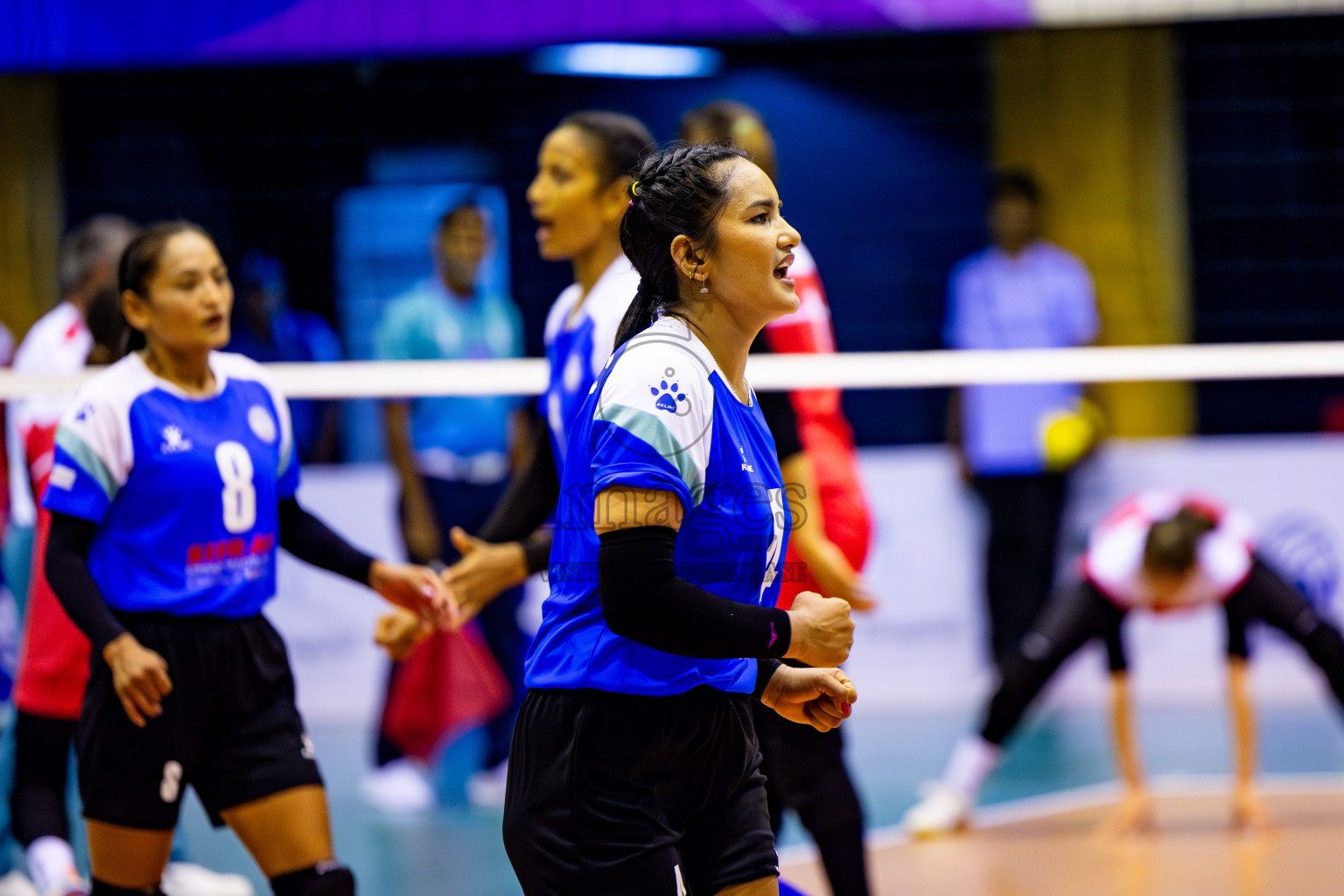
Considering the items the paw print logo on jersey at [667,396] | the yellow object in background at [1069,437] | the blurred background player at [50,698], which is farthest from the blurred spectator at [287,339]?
the paw print logo on jersey at [667,396]

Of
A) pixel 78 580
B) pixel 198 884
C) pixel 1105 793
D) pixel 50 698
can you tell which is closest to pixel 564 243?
pixel 78 580

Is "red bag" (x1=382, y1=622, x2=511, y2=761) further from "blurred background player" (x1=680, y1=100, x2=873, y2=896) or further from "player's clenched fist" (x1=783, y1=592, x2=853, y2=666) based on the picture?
"player's clenched fist" (x1=783, y1=592, x2=853, y2=666)

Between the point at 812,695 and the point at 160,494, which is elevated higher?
the point at 160,494

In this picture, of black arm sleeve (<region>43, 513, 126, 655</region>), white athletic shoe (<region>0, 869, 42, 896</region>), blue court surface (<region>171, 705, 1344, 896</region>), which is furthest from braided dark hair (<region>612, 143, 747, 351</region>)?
white athletic shoe (<region>0, 869, 42, 896</region>)

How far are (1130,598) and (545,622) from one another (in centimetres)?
323

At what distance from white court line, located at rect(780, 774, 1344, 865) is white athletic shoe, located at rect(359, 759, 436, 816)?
5.25ft

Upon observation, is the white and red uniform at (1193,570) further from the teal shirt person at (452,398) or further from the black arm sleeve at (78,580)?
the black arm sleeve at (78,580)

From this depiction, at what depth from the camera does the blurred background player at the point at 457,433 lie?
5402 millimetres

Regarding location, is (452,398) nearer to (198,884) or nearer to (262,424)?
(198,884)

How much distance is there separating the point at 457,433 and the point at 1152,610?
8.57ft

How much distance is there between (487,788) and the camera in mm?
5266

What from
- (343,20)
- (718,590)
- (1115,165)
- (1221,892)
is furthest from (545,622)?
(1115,165)

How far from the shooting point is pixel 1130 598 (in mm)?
4770

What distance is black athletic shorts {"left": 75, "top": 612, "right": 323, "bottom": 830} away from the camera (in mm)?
2742
